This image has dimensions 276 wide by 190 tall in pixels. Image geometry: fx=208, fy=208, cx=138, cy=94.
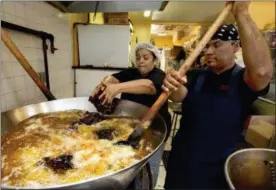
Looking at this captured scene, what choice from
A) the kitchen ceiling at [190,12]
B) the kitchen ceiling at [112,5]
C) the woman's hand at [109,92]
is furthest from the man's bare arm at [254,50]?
the kitchen ceiling at [190,12]

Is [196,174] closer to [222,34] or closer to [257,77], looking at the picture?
[257,77]


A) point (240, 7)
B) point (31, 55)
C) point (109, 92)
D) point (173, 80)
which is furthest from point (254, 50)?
point (31, 55)

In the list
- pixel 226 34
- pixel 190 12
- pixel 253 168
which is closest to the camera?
pixel 253 168

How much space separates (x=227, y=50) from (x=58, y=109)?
0.78m

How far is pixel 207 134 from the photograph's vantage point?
826mm

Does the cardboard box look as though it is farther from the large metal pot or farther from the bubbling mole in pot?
the bubbling mole in pot

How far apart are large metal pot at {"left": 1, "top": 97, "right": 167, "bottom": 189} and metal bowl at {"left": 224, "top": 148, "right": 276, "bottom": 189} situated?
20 centimetres

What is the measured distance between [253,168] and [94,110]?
2.33 feet

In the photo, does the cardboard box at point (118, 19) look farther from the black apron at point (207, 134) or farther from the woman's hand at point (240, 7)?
the woman's hand at point (240, 7)

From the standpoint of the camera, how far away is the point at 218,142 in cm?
81

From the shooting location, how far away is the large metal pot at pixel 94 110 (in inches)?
15.8

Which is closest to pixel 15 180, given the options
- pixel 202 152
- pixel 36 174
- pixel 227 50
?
pixel 36 174

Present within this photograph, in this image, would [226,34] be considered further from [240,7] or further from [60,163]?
[60,163]

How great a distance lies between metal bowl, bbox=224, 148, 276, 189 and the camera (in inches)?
20.1
